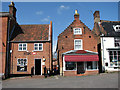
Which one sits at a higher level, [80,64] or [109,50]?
[109,50]

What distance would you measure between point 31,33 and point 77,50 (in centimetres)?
985

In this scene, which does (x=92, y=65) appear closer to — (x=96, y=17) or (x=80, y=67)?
(x=80, y=67)

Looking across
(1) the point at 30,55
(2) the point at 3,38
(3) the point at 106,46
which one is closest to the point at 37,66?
(1) the point at 30,55

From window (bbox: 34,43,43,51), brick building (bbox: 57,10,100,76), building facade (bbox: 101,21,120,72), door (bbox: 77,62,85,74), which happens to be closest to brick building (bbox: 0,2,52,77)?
window (bbox: 34,43,43,51)

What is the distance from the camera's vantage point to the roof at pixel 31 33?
2674 centimetres

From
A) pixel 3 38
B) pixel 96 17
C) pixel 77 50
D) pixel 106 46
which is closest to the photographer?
pixel 3 38

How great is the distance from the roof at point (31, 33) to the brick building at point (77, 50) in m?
3.63

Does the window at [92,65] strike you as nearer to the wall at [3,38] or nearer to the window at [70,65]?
the window at [70,65]

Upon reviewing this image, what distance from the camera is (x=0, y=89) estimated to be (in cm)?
1456

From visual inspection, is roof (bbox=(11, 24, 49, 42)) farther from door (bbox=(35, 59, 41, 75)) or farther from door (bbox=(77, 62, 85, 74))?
door (bbox=(77, 62, 85, 74))

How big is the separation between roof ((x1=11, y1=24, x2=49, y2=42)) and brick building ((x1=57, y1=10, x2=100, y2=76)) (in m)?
3.63

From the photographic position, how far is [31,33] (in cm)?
2841

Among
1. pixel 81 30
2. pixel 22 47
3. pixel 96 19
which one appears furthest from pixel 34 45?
pixel 96 19

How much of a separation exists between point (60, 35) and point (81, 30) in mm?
4060
